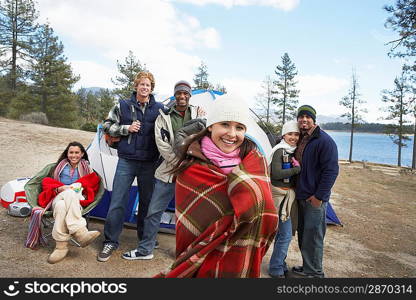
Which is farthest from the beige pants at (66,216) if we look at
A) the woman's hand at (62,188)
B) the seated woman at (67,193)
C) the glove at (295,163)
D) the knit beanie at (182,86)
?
the glove at (295,163)

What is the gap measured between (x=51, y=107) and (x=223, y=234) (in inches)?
1015

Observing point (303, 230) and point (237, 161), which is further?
point (303, 230)

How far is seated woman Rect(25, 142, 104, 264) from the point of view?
314 centimetres

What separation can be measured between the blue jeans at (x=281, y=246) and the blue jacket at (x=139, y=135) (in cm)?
161

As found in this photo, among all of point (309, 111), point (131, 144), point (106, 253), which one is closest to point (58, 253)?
point (106, 253)

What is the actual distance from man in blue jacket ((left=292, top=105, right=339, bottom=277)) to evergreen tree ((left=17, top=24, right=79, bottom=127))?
23905 millimetres

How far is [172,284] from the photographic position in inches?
59.0

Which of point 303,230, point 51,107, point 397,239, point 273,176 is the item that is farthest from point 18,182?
point 51,107

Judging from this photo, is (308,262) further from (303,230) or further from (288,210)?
(288,210)

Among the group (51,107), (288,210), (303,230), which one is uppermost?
(51,107)

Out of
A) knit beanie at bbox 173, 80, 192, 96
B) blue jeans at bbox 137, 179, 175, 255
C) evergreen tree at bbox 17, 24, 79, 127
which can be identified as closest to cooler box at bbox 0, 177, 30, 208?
blue jeans at bbox 137, 179, 175, 255

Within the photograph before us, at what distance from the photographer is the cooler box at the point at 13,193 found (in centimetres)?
444

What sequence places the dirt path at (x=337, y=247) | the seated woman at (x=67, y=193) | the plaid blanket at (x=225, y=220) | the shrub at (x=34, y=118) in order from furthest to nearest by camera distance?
1. the shrub at (x=34, y=118)
2. the seated woman at (x=67, y=193)
3. the dirt path at (x=337, y=247)
4. the plaid blanket at (x=225, y=220)

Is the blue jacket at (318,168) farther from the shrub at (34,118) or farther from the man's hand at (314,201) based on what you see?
the shrub at (34,118)
